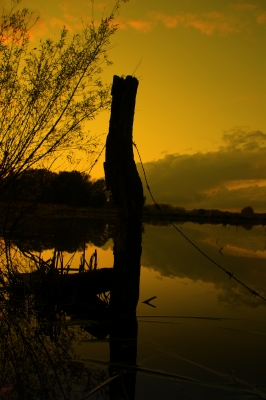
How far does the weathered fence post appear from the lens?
248 inches

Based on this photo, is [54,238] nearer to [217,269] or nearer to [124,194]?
[217,269]

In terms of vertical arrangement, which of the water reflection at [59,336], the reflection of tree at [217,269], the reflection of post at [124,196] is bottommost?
the reflection of tree at [217,269]

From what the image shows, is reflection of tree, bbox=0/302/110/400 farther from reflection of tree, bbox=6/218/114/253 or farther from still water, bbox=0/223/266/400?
reflection of tree, bbox=6/218/114/253

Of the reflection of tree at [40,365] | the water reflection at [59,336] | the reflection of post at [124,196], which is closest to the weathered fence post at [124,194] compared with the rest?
the reflection of post at [124,196]

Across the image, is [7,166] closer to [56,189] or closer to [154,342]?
[56,189]

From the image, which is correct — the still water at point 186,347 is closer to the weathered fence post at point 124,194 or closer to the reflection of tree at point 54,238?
Answer: the weathered fence post at point 124,194

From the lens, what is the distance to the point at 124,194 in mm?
6324

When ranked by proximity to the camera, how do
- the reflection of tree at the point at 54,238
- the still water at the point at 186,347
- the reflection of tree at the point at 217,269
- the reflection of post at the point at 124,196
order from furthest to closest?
1. the reflection of tree at the point at 54,238
2. the reflection of tree at the point at 217,269
3. the reflection of post at the point at 124,196
4. the still water at the point at 186,347

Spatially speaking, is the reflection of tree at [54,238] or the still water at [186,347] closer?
the still water at [186,347]

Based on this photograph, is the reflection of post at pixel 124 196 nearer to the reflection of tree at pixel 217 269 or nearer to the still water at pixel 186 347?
the still water at pixel 186 347

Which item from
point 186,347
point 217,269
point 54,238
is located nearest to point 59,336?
point 186,347

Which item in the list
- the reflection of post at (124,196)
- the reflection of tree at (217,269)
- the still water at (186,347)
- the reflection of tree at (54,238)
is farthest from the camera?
the reflection of tree at (54,238)

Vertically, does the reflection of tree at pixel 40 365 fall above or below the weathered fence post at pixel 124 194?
below

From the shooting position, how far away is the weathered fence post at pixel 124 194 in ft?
20.7
